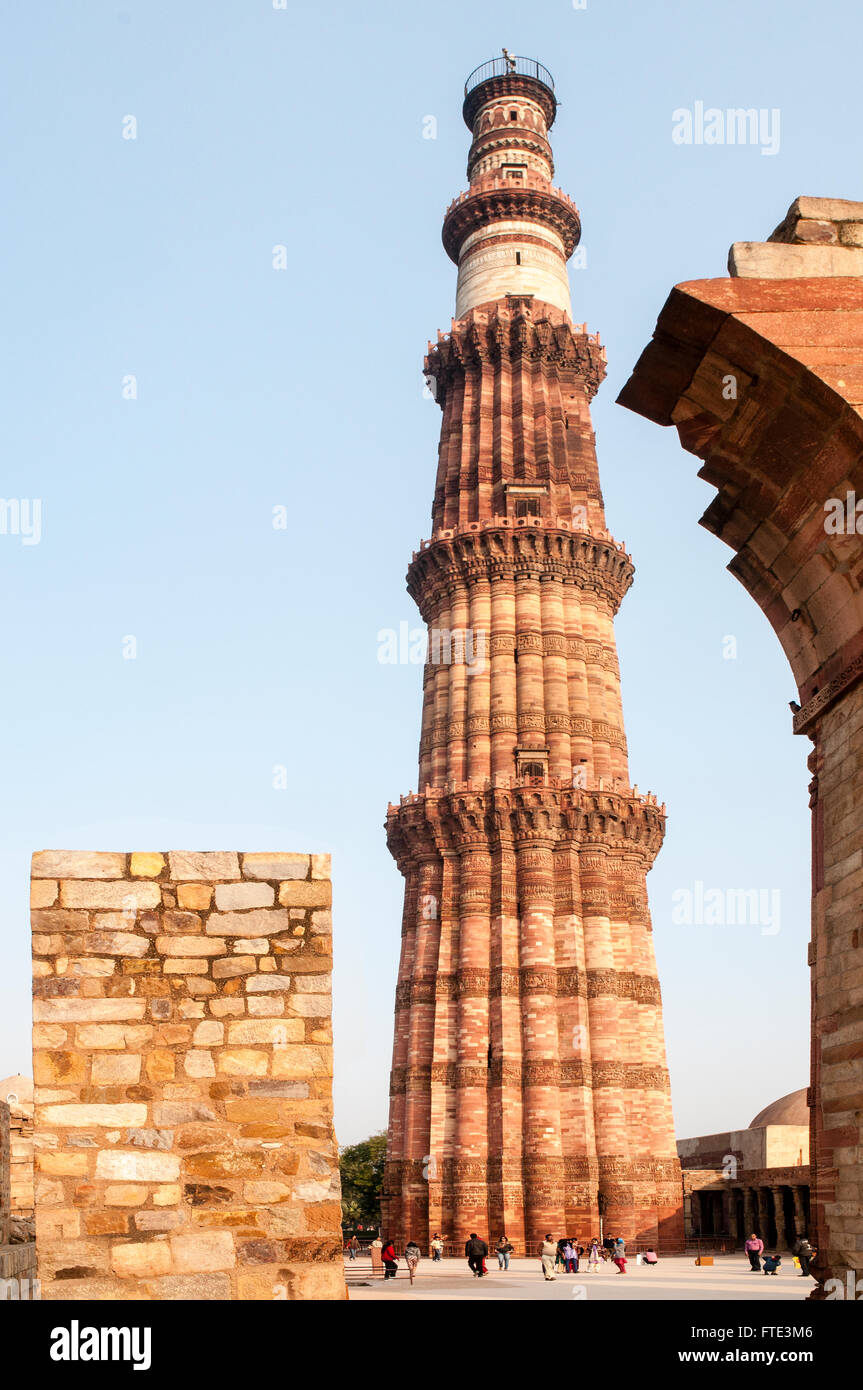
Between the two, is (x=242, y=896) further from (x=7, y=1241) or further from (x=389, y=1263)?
(x=389, y=1263)

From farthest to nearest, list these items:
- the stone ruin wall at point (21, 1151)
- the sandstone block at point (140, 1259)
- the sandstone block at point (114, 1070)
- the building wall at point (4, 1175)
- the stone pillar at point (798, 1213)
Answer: the stone pillar at point (798, 1213)
the stone ruin wall at point (21, 1151)
the building wall at point (4, 1175)
the sandstone block at point (114, 1070)
the sandstone block at point (140, 1259)

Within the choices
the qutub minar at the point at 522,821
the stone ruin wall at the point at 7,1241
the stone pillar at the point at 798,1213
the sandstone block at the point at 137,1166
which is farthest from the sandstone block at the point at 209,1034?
the stone pillar at the point at 798,1213

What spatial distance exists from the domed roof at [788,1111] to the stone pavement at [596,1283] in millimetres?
12980

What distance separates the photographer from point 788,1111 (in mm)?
49125

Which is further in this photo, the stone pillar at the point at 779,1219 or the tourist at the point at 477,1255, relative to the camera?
the stone pillar at the point at 779,1219

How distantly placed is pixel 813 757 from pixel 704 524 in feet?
5.28

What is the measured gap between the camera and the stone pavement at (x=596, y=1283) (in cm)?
2125

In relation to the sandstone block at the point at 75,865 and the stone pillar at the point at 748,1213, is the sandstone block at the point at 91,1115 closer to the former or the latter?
the sandstone block at the point at 75,865

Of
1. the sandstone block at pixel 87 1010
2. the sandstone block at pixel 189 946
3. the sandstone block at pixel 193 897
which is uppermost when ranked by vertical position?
the sandstone block at pixel 193 897

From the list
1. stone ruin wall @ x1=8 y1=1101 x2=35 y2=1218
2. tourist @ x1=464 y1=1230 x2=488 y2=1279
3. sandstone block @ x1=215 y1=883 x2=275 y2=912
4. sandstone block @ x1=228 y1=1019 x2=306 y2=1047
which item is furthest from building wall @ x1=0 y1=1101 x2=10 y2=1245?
tourist @ x1=464 y1=1230 x2=488 y2=1279

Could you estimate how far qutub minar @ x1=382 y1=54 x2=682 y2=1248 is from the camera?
3781cm

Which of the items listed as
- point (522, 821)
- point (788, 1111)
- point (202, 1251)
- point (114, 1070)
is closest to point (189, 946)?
point (114, 1070)

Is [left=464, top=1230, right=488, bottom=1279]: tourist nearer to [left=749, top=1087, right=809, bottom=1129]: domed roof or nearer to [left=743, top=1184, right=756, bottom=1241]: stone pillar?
[left=743, top=1184, right=756, bottom=1241]: stone pillar
